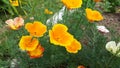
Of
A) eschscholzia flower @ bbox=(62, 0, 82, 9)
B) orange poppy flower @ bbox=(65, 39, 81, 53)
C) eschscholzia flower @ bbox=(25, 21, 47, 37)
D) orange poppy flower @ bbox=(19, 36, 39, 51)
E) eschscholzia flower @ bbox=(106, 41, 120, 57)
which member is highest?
eschscholzia flower @ bbox=(62, 0, 82, 9)

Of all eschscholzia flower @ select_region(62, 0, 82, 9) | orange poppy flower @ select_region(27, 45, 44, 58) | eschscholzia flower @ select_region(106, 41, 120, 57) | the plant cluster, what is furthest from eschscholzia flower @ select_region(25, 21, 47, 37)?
eschscholzia flower @ select_region(106, 41, 120, 57)

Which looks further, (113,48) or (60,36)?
(113,48)

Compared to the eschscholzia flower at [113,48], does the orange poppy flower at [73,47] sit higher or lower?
higher

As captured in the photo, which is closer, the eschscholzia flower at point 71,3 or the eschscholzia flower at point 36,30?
the eschscholzia flower at point 36,30

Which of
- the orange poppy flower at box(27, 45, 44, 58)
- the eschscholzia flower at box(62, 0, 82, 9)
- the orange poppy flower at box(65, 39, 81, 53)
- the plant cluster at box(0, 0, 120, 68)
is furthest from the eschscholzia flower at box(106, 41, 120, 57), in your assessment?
the orange poppy flower at box(27, 45, 44, 58)

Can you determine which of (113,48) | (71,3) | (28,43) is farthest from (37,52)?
(113,48)

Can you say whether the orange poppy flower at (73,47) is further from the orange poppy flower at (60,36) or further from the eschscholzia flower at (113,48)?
the eschscholzia flower at (113,48)

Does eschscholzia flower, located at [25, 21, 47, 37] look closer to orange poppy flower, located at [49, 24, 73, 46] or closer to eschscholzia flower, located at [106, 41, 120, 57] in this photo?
orange poppy flower, located at [49, 24, 73, 46]

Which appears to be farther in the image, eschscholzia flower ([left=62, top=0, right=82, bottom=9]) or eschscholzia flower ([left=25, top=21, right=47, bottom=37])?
eschscholzia flower ([left=62, top=0, right=82, bottom=9])

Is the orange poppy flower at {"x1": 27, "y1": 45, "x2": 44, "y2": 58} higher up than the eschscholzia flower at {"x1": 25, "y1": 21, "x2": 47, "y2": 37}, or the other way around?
the eschscholzia flower at {"x1": 25, "y1": 21, "x2": 47, "y2": 37}

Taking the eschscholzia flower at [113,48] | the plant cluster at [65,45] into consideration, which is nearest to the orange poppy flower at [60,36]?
the plant cluster at [65,45]

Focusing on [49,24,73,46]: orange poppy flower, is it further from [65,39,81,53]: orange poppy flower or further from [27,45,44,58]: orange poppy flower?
[27,45,44,58]: orange poppy flower

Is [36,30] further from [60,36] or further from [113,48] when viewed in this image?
[113,48]

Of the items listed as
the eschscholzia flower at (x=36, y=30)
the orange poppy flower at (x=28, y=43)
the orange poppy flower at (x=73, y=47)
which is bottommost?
the orange poppy flower at (x=73, y=47)
